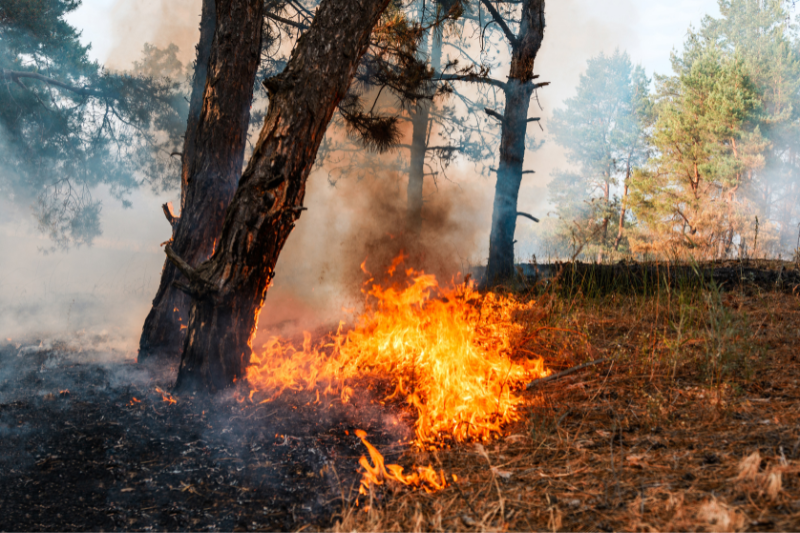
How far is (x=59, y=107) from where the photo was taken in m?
10.9

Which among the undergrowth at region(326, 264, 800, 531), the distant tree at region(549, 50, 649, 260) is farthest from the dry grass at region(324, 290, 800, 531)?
the distant tree at region(549, 50, 649, 260)

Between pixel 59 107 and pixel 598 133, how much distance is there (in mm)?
27431

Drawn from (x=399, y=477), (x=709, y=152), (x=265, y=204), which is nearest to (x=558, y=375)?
(x=399, y=477)

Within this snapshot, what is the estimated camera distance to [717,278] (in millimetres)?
6148

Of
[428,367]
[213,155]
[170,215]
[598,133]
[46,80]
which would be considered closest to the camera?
[428,367]

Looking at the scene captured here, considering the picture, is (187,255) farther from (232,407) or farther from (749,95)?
(749,95)

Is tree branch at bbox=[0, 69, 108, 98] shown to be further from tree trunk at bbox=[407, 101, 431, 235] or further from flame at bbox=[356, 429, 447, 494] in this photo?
flame at bbox=[356, 429, 447, 494]

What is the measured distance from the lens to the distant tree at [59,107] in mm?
10047

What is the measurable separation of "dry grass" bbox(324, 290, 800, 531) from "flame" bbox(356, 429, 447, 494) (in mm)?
73

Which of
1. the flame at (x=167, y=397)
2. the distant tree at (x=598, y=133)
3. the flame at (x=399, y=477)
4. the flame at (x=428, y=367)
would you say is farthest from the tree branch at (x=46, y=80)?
the distant tree at (x=598, y=133)

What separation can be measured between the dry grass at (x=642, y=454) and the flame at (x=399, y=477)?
0.07 metres

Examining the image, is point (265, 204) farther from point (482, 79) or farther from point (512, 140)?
point (482, 79)

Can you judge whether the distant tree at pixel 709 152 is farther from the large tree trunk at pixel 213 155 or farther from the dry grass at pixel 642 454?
the large tree trunk at pixel 213 155

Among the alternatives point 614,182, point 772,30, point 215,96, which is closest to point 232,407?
point 215,96
